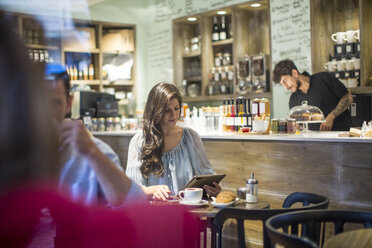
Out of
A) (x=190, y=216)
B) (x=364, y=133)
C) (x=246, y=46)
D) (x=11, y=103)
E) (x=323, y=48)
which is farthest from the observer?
(x=246, y=46)

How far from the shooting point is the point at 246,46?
5.14 metres

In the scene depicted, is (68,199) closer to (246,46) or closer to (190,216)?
(190,216)

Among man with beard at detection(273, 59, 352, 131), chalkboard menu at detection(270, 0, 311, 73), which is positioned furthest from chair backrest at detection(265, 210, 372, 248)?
chalkboard menu at detection(270, 0, 311, 73)

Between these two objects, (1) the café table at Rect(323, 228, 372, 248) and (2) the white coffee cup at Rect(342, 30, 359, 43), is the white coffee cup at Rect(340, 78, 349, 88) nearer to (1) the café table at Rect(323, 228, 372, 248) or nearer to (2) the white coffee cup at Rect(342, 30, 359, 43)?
(2) the white coffee cup at Rect(342, 30, 359, 43)

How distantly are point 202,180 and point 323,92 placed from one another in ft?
8.44

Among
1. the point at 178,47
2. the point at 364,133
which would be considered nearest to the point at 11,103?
the point at 364,133

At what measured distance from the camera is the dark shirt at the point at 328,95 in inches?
154

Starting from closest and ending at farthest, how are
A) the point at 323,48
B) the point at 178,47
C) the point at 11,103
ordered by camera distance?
the point at 11,103 < the point at 323,48 < the point at 178,47

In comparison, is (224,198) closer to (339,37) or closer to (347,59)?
(347,59)

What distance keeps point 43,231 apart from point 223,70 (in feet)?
16.1

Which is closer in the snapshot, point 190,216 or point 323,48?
point 190,216

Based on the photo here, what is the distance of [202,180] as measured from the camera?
1795 millimetres

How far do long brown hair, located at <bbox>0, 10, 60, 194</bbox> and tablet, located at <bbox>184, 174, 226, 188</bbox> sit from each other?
128 centimetres

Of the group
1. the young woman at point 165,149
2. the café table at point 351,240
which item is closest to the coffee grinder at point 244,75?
the young woman at point 165,149
